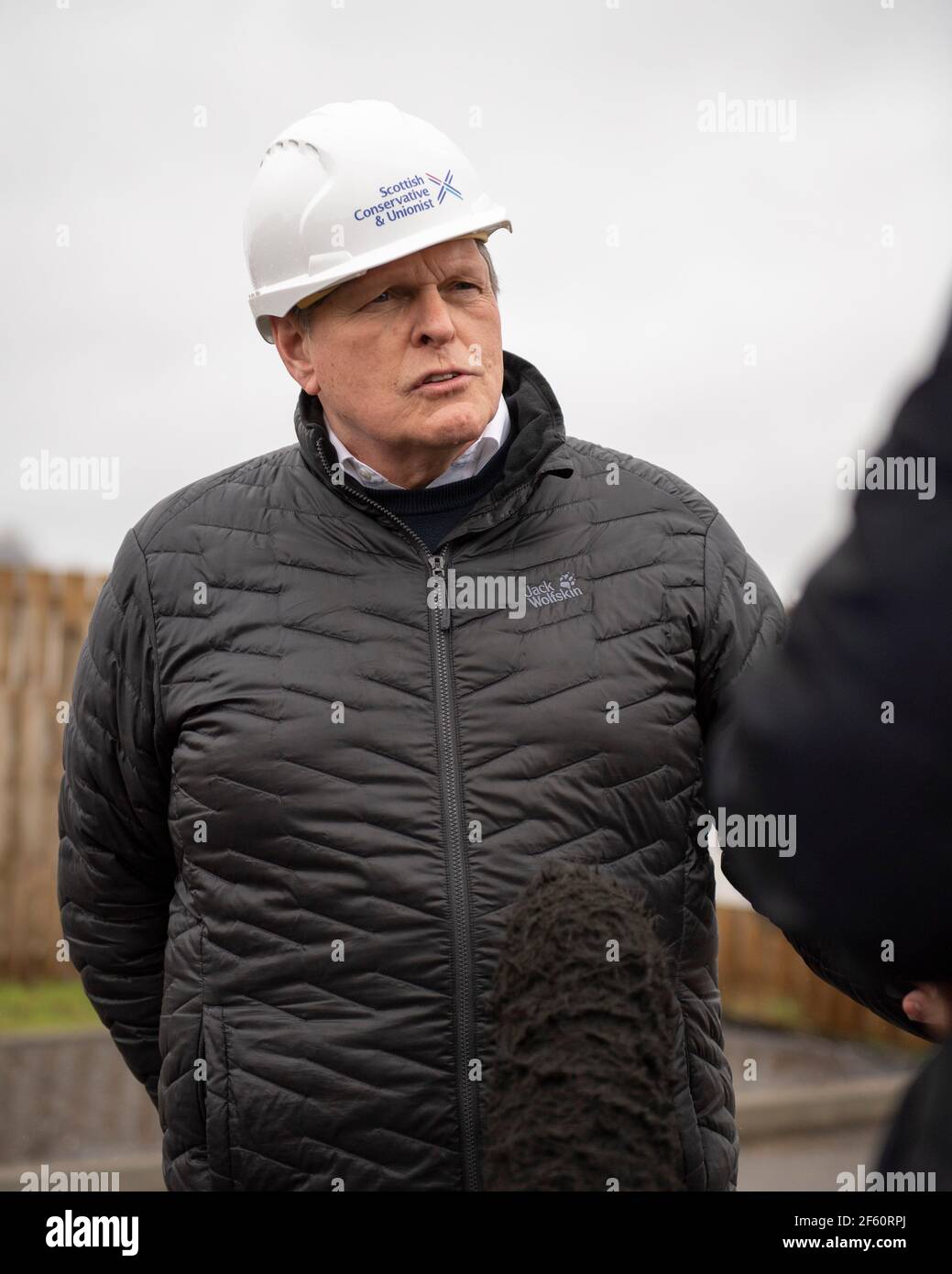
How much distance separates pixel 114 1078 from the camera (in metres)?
7.88

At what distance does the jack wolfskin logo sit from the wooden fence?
7167 mm

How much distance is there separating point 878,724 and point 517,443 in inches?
69.8

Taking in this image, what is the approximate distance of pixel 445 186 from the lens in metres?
2.70

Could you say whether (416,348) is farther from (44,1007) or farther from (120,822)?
(44,1007)

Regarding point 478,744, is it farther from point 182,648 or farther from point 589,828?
point 182,648

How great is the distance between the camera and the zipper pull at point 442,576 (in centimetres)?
258

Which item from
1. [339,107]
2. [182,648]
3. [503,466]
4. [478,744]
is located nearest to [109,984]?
[182,648]

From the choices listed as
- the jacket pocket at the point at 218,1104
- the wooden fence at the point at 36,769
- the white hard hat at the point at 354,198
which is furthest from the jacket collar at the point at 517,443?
the wooden fence at the point at 36,769

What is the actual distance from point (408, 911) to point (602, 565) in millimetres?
708

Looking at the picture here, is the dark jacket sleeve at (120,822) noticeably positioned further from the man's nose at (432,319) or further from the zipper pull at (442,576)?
the man's nose at (432,319)

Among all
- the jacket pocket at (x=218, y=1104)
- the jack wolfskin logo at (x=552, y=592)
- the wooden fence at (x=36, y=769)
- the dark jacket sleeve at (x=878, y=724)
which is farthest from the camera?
the wooden fence at (x=36, y=769)

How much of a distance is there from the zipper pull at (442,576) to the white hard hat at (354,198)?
53 centimetres

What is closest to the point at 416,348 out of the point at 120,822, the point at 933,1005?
the point at 120,822

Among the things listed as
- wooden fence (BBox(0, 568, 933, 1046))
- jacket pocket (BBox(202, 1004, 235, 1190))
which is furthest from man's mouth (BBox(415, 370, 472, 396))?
wooden fence (BBox(0, 568, 933, 1046))
